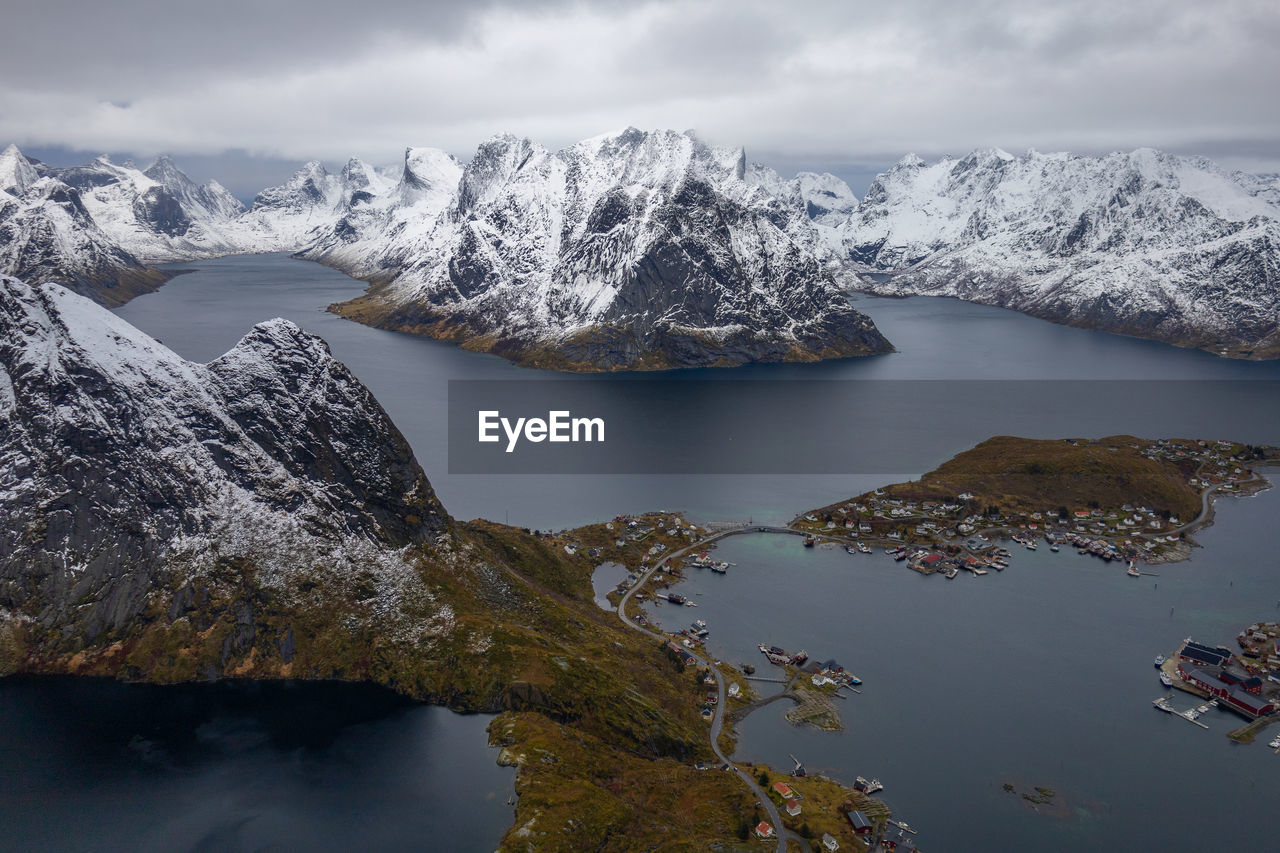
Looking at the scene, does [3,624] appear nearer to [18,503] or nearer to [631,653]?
[18,503]

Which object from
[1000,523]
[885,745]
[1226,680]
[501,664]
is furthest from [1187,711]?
[501,664]

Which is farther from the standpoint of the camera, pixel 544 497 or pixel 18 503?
pixel 544 497

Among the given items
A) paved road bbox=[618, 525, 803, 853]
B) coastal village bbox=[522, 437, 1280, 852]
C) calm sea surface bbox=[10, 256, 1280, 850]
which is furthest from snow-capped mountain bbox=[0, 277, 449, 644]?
coastal village bbox=[522, 437, 1280, 852]

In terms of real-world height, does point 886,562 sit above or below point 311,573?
below

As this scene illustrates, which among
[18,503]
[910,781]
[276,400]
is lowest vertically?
[910,781]

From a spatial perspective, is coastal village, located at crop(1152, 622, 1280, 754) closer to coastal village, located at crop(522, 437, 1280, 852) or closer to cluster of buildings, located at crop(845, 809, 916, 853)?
coastal village, located at crop(522, 437, 1280, 852)

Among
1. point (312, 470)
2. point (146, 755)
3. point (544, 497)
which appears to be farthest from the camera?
point (544, 497)

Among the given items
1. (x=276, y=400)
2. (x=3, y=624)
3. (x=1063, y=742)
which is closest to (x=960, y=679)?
(x=1063, y=742)
